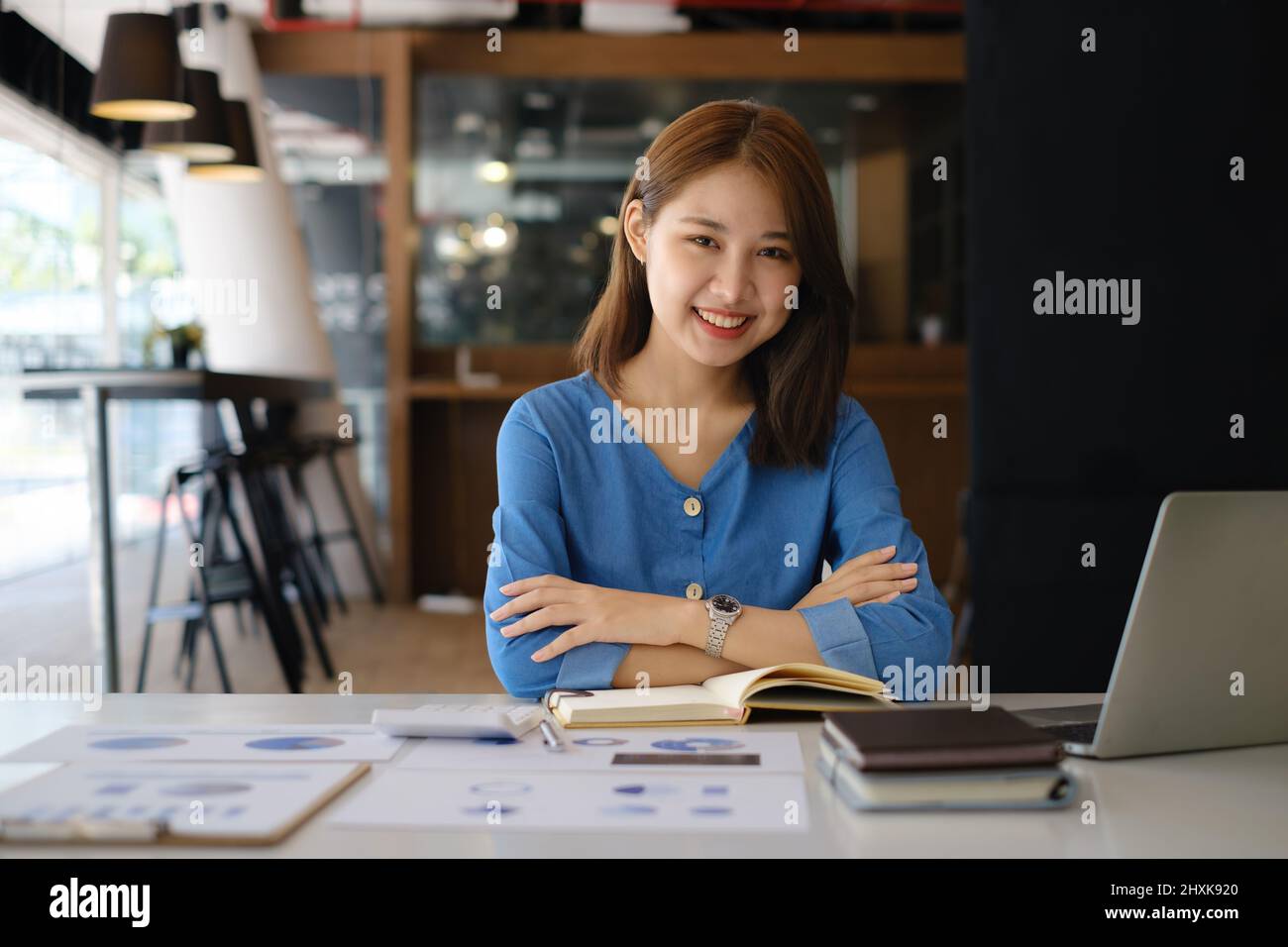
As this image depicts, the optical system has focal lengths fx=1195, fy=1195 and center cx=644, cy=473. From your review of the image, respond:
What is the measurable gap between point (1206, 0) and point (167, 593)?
17.7ft

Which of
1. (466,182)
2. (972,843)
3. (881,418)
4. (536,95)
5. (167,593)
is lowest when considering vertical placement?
(167,593)

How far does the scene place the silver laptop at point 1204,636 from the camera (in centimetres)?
96

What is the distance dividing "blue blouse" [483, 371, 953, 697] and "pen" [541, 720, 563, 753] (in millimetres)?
432

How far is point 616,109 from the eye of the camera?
Result: 20.5 ft

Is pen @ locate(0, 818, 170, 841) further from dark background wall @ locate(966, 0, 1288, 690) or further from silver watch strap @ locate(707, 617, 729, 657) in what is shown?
dark background wall @ locate(966, 0, 1288, 690)

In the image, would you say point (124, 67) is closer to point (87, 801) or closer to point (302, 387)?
point (302, 387)

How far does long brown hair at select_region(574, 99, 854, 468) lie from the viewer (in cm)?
163

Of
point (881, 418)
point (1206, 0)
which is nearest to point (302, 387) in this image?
point (881, 418)

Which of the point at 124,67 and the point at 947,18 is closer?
the point at 124,67

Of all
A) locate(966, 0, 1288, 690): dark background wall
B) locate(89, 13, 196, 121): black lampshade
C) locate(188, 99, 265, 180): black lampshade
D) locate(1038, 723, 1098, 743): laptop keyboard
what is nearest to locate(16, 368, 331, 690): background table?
locate(89, 13, 196, 121): black lampshade

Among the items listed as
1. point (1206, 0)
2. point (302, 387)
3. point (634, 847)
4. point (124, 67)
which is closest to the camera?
point (634, 847)

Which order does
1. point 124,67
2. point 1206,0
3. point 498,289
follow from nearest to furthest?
point 1206,0, point 124,67, point 498,289

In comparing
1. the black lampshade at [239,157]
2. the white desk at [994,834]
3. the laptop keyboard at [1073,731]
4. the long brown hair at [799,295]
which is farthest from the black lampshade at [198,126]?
the laptop keyboard at [1073,731]

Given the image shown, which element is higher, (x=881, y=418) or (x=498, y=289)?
(x=498, y=289)
